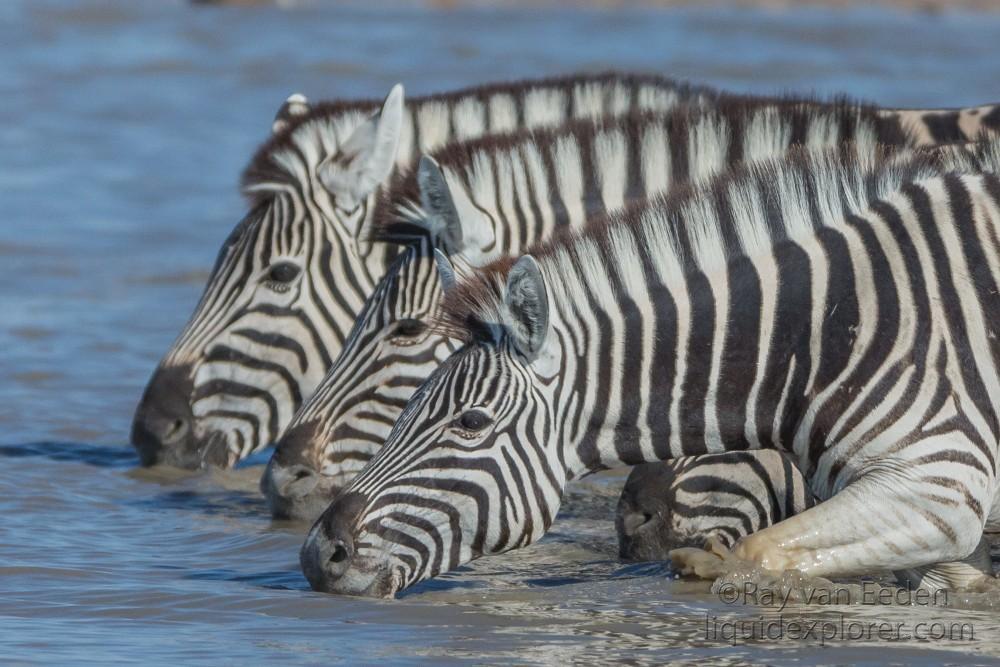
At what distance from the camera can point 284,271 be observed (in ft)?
30.3

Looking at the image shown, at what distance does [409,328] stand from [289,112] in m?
2.37

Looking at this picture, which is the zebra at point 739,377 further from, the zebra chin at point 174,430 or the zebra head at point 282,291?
the zebra chin at point 174,430

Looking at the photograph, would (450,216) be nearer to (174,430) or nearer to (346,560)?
(346,560)

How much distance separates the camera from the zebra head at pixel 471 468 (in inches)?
250

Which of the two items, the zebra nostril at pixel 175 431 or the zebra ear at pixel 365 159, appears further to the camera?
the zebra nostril at pixel 175 431

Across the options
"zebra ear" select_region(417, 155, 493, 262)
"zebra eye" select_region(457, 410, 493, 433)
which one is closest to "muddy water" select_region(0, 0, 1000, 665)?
"zebra eye" select_region(457, 410, 493, 433)

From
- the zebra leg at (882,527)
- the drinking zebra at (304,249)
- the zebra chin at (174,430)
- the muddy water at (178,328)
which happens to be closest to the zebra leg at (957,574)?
the muddy water at (178,328)

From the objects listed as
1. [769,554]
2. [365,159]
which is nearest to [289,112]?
[365,159]

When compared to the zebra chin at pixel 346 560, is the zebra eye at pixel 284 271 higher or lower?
higher

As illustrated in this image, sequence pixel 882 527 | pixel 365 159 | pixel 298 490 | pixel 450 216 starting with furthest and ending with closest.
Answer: pixel 365 159
pixel 298 490
pixel 450 216
pixel 882 527

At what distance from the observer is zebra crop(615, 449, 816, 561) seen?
7488 millimetres

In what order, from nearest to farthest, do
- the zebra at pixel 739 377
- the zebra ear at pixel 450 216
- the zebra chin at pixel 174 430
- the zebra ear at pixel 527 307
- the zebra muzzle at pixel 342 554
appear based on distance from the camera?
the zebra ear at pixel 527 307
the zebra at pixel 739 377
the zebra muzzle at pixel 342 554
the zebra ear at pixel 450 216
the zebra chin at pixel 174 430

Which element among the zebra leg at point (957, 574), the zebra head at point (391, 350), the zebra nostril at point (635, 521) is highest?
the zebra head at point (391, 350)

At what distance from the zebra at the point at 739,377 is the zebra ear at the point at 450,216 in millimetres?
1230
